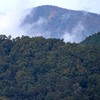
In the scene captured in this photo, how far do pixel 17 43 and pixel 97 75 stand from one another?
831cm

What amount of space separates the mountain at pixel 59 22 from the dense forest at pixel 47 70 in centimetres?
8282

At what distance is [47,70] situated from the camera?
38875 millimetres

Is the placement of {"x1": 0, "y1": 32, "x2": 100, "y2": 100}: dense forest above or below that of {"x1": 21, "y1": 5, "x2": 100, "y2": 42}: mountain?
below

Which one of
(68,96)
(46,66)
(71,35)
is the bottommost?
(68,96)

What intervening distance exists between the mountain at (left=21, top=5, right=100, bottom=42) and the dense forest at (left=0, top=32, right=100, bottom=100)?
272 ft

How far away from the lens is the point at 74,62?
39188 millimetres

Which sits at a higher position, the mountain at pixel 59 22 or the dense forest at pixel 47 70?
the mountain at pixel 59 22

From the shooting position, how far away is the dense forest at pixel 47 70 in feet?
117

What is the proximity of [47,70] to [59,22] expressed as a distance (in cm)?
8954

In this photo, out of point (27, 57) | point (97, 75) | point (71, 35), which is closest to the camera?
point (97, 75)

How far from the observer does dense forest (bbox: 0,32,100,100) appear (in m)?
35.8

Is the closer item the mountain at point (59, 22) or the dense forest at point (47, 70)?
the dense forest at point (47, 70)

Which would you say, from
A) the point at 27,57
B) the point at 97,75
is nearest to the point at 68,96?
the point at 97,75

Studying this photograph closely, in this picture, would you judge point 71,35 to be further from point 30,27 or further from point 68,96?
point 68,96
